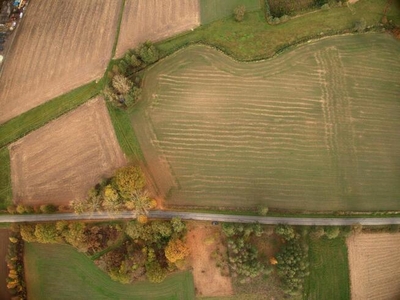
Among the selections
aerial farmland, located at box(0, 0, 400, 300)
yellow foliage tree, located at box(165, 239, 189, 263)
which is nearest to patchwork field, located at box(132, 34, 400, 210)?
aerial farmland, located at box(0, 0, 400, 300)

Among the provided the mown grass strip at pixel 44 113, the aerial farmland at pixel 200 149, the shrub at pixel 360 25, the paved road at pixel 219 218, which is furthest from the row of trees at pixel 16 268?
the shrub at pixel 360 25

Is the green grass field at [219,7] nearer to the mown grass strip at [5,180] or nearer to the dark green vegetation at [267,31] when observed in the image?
the dark green vegetation at [267,31]

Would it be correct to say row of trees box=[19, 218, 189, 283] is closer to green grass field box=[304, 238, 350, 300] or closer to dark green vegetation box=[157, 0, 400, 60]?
green grass field box=[304, 238, 350, 300]

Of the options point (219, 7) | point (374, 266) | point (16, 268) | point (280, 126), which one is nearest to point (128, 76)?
point (219, 7)

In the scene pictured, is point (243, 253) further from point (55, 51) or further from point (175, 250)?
point (55, 51)

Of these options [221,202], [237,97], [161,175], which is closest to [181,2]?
[237,97]

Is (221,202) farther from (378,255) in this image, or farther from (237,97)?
(378,255)
